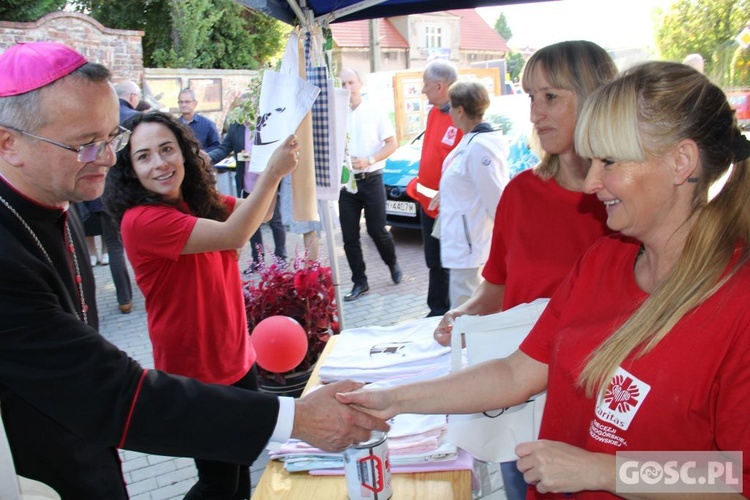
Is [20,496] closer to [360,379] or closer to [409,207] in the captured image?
[360,379]

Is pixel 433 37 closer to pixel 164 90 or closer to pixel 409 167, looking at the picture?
pixel 164 90

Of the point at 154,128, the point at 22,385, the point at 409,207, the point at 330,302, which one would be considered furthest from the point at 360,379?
the point at 409,207

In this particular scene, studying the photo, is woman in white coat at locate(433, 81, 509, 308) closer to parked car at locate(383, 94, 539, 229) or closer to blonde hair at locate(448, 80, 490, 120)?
blonde hair at locate(448, 80, 490, 120)

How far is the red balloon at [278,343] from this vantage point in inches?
121

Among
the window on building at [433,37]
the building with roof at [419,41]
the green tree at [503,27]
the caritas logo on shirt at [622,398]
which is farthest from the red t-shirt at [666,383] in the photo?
the green tree at [503,27]

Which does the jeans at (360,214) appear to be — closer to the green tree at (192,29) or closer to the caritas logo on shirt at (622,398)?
the caritas logo on shirt at (622,398)

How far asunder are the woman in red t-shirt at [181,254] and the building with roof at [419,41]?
22.9 m

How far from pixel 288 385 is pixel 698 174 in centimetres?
297

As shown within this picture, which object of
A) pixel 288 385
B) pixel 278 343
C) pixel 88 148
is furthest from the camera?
pixel 288 385

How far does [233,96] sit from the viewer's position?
48.6ft

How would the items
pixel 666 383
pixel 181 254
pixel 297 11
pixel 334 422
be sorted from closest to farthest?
pixel 666 383, pixel 334 422, pixel 181 254, pixel 297 11

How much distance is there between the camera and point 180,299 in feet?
8.18

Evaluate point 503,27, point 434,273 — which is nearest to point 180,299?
point 434,273

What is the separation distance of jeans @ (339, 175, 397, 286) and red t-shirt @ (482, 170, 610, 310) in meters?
3.97
